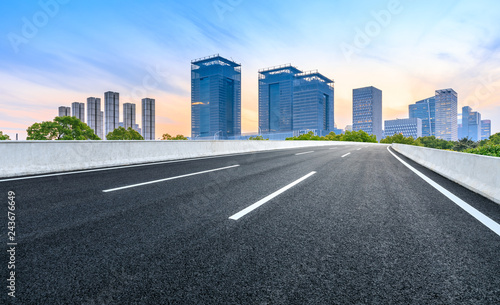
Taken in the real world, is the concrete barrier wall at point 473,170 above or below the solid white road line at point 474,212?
above

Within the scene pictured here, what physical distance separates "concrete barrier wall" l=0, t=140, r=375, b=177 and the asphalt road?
310 cm

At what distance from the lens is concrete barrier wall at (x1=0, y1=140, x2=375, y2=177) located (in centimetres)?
724

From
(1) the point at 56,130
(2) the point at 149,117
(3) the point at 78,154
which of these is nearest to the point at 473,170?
(3) the point at 78,154

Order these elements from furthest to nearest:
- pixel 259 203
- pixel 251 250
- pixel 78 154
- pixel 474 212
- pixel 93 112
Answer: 1. pixel 93 112
2. pixel 78 154
3. pixel 259 203
4. pixel 474 212
5. pixel 251 250

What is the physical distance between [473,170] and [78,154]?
11.4m

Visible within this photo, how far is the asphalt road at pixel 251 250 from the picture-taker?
1.89m

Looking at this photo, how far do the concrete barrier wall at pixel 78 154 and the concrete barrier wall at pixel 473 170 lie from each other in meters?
11.0

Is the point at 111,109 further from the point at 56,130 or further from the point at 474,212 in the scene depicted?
the point at 474,212

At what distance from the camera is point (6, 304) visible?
174cm

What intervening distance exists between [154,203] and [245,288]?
2934 millimetres

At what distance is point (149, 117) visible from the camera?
183125mm

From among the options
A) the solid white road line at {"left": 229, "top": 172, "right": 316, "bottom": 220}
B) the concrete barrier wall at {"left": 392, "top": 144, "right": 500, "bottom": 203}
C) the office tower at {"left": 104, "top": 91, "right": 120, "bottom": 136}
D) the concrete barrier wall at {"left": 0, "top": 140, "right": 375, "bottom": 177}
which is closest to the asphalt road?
the solid white road line at {"left": 229, "top": 172, "right": 316, "bottom": 220}

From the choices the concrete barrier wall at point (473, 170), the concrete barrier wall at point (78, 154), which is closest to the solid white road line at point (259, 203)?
the concrete barrier wall at point (473, 170)

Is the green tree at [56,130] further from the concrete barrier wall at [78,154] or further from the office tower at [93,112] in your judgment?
the office tower at [93,112]
